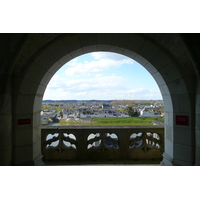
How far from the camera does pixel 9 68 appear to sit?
257cm

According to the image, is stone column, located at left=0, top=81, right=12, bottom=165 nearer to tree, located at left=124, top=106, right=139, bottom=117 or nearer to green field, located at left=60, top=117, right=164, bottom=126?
green field, located at left=60, top=117, right=164, bottom=126

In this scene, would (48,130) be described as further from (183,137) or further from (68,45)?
(183,137)

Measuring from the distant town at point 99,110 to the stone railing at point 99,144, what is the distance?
1.30ft

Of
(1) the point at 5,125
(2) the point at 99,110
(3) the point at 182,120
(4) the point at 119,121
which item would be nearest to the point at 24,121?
(1) the point at 5,125

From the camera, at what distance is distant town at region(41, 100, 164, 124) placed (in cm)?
368

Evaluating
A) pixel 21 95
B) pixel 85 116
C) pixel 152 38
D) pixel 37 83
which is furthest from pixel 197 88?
pixel 21 95

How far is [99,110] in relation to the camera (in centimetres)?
→ 384

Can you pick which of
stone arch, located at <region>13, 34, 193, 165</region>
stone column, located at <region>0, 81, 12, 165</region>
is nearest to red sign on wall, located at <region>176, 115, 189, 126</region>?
stone arch, located at <region>13, 34, 193, 165</region>

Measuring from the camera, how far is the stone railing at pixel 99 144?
12.5 feet

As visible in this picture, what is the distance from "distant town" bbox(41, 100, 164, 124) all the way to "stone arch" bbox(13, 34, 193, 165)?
2.31 feet

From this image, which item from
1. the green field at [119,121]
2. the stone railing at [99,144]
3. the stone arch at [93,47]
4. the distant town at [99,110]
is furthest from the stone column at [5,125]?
the green field at [119,121]

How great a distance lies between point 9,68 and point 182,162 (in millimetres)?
4542

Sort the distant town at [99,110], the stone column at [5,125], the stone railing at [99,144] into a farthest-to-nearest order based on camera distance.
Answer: the stone railing at [99,144] < the distant town at [99,110] < the stone column at [5,125]

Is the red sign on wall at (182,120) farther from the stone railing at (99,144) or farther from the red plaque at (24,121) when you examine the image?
the red plaque at (24,121)
